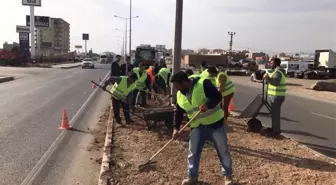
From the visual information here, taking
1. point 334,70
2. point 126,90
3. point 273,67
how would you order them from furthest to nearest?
point 334,70 → point 126,90 → point 273,67

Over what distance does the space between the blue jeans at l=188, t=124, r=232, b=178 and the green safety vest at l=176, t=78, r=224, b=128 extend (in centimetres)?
10

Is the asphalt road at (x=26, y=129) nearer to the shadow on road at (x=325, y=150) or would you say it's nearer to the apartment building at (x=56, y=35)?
the shadow on road at (x=325, y=150)

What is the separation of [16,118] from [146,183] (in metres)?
7.15

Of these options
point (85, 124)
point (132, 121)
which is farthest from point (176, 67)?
point (85, 124)

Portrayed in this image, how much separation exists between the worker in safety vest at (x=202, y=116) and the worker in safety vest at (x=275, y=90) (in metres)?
3.83

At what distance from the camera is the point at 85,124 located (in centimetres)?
1091

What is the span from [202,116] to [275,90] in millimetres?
4082

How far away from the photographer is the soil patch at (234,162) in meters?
5.78

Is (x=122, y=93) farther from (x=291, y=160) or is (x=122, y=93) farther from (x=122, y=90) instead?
(x=291, y=160)

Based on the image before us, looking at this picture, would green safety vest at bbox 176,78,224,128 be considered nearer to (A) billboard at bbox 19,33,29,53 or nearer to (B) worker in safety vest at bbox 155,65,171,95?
(B) worker in safety vest at bbox 155,65,171,95

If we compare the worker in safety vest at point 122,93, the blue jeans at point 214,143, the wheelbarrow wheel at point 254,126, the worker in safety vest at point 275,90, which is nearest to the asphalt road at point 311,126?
the wheelbarrow wheel at point 254,126

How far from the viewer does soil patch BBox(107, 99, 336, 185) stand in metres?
5.78

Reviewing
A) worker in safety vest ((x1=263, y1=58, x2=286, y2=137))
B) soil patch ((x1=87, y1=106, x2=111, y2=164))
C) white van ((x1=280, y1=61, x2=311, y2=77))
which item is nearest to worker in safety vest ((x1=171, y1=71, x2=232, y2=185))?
soil patch ((x1=87, y1=106, x2=111, y2=164))

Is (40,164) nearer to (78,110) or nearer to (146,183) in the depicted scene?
(146,183)
